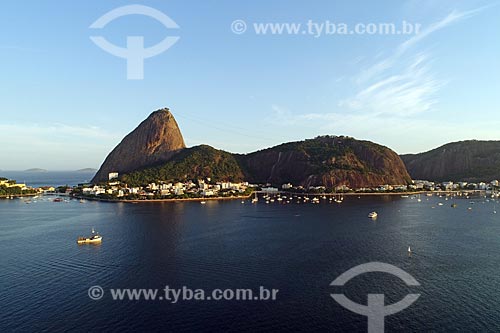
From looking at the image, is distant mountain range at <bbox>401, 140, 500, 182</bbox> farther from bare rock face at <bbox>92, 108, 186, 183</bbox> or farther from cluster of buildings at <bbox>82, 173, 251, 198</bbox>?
bare rock face at <bbox>92, 108, 186, 183</bbox>

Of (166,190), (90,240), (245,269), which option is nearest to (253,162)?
(166,190)

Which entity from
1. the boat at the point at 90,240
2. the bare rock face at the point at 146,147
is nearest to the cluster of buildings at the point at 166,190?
the bare rock face at the point at 146,147

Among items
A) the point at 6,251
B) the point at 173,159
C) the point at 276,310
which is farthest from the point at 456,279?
the point at 173,159

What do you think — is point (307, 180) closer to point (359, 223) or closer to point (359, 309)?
point (359, 223)

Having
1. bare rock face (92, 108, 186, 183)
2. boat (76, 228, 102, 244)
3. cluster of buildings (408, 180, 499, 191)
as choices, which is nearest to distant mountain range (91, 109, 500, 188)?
bare rock face (92, 108, 186, 183)

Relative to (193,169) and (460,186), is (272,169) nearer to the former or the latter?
(193,169)
